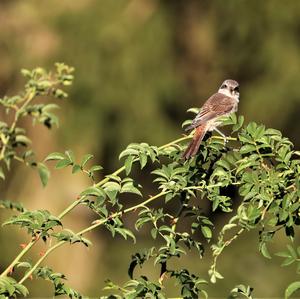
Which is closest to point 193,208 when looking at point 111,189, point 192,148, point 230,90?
point 192,148

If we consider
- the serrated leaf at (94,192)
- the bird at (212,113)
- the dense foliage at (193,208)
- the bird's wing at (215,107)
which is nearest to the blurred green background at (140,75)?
the bird at (212,113)

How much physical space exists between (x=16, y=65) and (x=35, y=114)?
5.94m

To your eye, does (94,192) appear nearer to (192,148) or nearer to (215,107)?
(192,148)

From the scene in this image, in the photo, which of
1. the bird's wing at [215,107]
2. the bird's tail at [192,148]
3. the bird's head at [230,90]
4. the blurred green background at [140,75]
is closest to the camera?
the bird's tail at [192,148]

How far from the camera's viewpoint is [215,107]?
5.15 metres

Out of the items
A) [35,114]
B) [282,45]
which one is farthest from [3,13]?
[35,114]

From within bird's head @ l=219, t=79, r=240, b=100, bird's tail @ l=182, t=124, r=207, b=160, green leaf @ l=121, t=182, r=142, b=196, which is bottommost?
green leaf @ l=121, t=182, r=142, b=196

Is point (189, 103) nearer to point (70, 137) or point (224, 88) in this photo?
point (70, 137)

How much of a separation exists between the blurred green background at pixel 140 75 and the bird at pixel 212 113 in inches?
142

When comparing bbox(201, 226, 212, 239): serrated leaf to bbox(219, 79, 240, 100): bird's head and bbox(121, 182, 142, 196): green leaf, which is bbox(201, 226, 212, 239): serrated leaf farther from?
bbox(219, 79, 240, 100): bird's head

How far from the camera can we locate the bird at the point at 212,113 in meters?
3.15

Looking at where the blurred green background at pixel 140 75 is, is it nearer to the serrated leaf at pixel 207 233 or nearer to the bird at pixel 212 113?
the bird at pixel 212 113

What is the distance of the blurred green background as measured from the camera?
31.0 feet

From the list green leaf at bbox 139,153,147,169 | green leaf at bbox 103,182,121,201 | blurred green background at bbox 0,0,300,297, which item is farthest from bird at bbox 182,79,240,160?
blurred green background at bbox 0,0,300,297
